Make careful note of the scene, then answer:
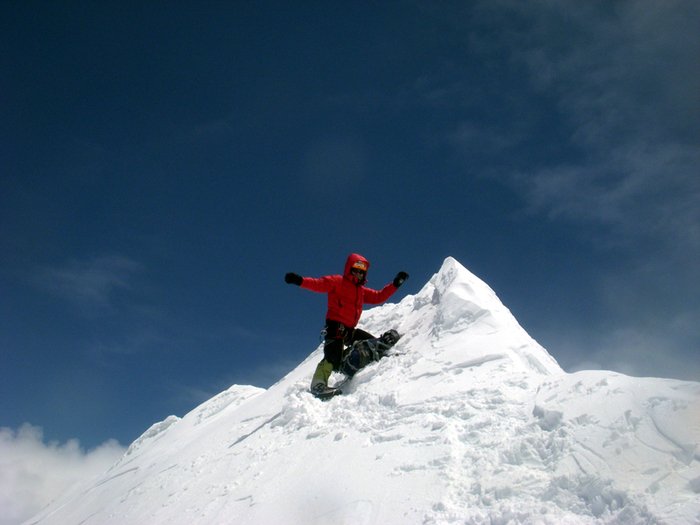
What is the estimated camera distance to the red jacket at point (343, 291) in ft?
27.3

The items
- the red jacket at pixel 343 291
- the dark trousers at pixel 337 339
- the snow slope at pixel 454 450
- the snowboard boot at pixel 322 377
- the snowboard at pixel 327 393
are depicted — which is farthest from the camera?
the red jacket at pixel 343 291

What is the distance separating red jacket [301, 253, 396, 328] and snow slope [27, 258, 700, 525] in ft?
3.36

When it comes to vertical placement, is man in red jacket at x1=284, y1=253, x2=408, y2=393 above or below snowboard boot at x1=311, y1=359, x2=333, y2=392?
above

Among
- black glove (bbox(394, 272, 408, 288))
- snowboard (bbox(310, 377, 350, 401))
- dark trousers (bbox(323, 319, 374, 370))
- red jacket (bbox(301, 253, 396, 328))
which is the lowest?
snowboard (bbox(310, 377, 350, 401))

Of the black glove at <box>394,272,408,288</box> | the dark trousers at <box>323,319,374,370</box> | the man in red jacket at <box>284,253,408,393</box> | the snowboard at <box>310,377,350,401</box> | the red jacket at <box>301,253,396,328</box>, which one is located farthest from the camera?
the black glove at <box>394,272,408,288</box>

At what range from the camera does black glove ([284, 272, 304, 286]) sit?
26.4 ft

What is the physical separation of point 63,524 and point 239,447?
13.0 ft

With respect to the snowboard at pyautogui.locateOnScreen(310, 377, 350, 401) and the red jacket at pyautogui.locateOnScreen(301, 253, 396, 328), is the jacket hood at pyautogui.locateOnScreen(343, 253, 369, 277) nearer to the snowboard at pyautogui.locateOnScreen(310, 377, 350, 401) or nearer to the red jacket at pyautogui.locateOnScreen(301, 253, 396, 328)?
the red jacket at pyautogui.locateOnScreen(301, 253, 396, 328)

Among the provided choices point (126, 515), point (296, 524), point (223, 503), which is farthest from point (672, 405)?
point (126, 515)

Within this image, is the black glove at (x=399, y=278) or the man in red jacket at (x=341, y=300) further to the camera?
the black glove at (x=399, y=278)

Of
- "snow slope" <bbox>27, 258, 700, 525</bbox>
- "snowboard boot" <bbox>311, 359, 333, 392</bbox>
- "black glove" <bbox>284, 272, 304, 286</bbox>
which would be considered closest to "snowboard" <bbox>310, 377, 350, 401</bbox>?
"snowboard boot" <bbox>311, 359, 333, 392</bbox>

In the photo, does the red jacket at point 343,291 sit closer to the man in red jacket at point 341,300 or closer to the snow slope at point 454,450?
the man in red jacket at point 341,300

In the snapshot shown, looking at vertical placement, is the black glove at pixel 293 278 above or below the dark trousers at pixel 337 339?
above

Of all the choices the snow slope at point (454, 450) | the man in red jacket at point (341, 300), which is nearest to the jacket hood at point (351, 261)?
the man in red jacket at point (341, 300)
